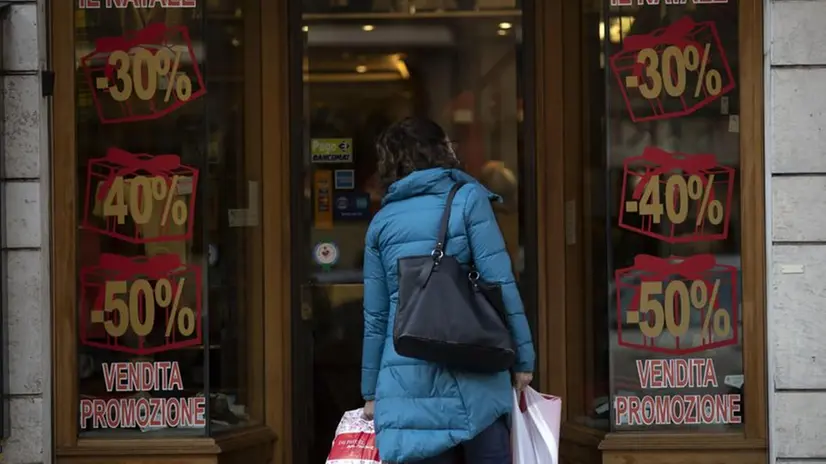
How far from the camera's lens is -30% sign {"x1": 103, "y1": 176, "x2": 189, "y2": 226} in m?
5.87

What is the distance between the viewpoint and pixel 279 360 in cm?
642

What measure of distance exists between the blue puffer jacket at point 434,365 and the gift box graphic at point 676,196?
148 centimetres

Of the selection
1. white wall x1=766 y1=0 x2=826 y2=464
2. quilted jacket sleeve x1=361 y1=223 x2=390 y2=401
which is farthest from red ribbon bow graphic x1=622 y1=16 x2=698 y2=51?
quilted jacket sleeve x1=361 y1=223 x2=390 y2=401

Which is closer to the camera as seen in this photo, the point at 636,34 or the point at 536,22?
the point at 636,34

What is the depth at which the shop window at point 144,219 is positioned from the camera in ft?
19.1

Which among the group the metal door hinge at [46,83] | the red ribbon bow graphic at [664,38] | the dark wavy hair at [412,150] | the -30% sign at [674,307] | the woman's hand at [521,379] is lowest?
the woman's hand at [521,379]

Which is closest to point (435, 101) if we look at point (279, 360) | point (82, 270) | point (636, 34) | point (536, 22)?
point (536, 22)

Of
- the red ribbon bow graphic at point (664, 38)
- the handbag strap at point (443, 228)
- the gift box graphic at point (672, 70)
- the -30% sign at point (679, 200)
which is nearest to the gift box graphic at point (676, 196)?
the -30% sign at point (679, 200)

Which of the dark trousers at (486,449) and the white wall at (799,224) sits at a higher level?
the white wall at (799,224)

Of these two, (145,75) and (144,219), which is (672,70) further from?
(144,219)

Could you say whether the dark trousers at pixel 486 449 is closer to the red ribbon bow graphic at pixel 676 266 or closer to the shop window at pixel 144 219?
the red ribbon bow graphic at pixel 676 266

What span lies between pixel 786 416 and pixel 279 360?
2.60 m

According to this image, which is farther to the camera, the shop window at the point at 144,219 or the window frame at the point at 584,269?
the shop window at the point at 144,219

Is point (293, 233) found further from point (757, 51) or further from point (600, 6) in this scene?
point (757, 51)
